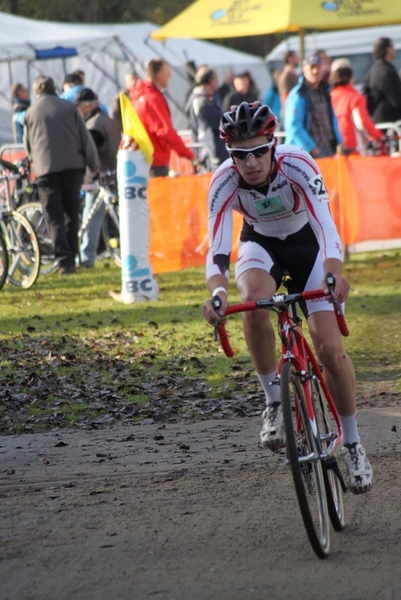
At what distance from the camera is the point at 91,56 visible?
92.9 ft

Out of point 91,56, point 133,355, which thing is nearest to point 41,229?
point 133,355

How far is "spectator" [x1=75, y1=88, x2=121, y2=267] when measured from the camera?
15008 millimetres

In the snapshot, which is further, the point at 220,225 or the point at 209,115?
the point at 209,115

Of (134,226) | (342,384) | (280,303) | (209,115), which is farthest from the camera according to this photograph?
(209,115)

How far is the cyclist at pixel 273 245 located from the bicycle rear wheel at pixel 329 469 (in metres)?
0.10

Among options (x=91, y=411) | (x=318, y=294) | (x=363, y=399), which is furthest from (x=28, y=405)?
(x=318, y=294)

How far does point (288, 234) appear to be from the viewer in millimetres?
5797

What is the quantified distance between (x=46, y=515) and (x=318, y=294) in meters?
1.94

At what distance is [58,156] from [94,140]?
137 cm

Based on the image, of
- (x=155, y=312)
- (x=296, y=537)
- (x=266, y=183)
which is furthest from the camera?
(x=155, y=312)

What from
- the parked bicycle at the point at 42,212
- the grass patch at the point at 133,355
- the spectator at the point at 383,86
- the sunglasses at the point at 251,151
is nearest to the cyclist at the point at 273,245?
the sunglasses at the point at 251,151

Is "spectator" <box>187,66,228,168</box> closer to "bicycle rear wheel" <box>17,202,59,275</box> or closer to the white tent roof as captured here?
"bicycle rear wheel" <box>17,202,59,275</box>

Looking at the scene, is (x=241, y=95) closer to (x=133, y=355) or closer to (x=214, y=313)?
(x=133, y=355)

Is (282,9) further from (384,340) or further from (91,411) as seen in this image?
(91,411)
